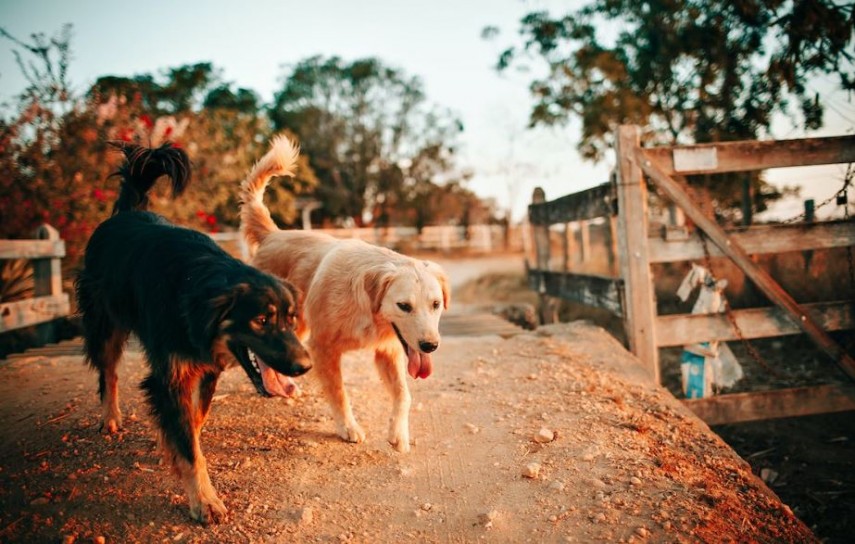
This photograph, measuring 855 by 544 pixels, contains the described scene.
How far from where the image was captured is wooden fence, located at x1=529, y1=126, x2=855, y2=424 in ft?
16.3

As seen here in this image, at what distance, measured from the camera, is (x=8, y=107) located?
26.3ft

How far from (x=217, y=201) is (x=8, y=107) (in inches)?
209

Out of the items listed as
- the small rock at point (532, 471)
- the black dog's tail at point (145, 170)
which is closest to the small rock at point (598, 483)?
the small rock at point (532, 471)

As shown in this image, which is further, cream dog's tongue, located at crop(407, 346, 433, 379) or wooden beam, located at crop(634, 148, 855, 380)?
wooden beam, located at crop(634, 148, 855, 380)

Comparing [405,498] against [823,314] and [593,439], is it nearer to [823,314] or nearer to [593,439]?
[593,439]

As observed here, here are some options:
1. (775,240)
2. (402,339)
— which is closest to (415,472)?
(402,339)

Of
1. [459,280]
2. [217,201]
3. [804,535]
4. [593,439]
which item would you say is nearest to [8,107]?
[217,201]

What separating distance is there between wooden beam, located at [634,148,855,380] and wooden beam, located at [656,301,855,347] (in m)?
0.10

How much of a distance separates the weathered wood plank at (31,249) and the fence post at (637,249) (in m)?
Answer: 6.32

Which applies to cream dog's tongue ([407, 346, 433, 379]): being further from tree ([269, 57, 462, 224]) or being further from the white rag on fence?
tree ([269, 57, 462, 224])

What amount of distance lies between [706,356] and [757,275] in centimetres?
89

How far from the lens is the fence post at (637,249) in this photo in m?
5.05

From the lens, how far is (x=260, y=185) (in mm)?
5008

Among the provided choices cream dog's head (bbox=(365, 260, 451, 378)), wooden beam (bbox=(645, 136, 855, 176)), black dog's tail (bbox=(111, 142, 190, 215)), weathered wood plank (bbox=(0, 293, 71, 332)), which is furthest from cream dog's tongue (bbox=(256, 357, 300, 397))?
weathered wood plank (bbox=(0, 293, 71, 332))
